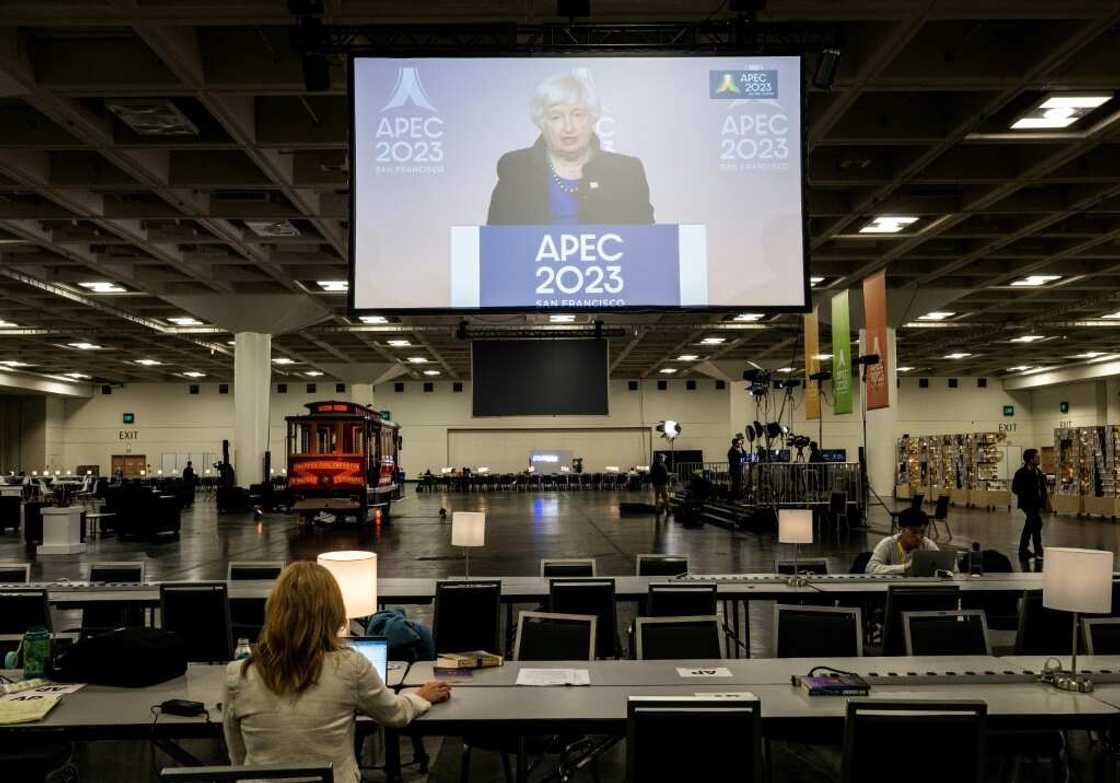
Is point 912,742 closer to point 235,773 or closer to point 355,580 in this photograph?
point 235,773

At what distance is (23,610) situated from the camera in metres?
5.47

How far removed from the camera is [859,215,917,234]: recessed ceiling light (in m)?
13.8

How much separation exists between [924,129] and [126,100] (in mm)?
8811

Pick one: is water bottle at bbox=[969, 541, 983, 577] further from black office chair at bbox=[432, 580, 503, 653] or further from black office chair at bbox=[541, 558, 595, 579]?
black office chair at bbox=[432, 580, 503, 653]

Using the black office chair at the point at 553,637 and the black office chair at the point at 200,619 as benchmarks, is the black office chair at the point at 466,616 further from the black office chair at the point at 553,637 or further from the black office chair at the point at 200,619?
the black office chair at the point at 200,619

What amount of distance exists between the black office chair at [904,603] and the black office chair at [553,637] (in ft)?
7.14

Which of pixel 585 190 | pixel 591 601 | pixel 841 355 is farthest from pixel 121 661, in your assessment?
pixel 841 355

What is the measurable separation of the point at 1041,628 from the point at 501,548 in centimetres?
1053

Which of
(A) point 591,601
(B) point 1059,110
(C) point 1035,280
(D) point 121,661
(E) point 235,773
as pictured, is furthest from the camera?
(C) point 1035,280

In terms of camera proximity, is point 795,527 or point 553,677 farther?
point 795,527

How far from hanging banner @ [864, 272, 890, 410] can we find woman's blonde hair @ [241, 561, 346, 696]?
12.0m

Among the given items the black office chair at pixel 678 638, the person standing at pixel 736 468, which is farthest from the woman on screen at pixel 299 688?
the person standing at pixel 736 468

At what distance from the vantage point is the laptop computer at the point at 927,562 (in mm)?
6777

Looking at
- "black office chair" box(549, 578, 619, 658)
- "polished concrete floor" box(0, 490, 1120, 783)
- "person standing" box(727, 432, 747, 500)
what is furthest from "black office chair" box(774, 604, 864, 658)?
"person standing" box(727, 432, 747, 500)
